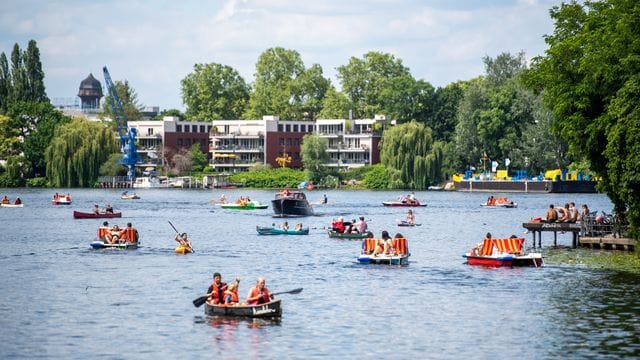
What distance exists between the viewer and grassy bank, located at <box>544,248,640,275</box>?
7256 cm

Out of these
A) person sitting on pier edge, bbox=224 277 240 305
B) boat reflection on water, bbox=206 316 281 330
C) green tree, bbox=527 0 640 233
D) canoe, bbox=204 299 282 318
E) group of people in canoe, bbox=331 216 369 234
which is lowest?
boat reflection on water, bbox=206 316 281 330

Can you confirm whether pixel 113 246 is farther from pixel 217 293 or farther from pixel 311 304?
pixel 217 293

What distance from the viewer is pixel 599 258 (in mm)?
77375

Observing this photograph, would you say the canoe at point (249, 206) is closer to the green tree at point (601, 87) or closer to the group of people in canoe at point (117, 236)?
the group of people in canoe at point (117, 236)

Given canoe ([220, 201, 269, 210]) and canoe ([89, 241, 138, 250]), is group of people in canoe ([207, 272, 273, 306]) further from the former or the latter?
canoe ([220, 201, 269, 210])

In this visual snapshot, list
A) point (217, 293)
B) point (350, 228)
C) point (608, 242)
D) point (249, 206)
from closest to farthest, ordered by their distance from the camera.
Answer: point (217, 293), point (608, 242), point (350, 228), point (249, 206)

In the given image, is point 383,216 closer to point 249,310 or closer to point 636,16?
point 636,16

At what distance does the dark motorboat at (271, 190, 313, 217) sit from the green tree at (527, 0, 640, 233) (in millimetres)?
46955

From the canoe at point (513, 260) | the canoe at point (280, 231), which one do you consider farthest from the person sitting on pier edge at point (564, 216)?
the canoe at point (280, 231)

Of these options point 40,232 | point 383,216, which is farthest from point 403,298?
point 383,216

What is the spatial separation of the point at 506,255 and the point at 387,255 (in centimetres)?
712

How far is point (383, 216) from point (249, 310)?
87010mm

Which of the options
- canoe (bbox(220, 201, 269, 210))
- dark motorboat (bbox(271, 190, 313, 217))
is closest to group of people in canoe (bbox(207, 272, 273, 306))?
dark motorboat (bbox(271, 190, 313, 217))

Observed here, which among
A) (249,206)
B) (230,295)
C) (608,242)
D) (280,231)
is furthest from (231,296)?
(249,206)
